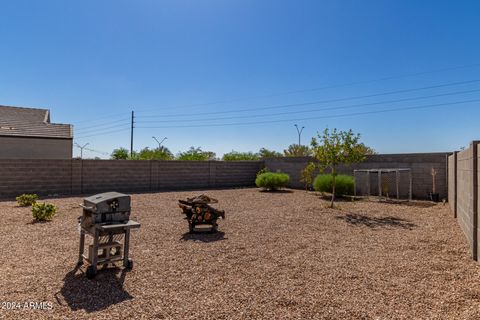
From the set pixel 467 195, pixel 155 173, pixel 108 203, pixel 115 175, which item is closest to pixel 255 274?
pixel 108 203

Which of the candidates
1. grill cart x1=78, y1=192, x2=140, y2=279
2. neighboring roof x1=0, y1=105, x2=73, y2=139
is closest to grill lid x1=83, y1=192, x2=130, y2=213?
grill cart x1=78, y1=192, x2=140, y2=279

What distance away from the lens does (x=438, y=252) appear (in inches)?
203

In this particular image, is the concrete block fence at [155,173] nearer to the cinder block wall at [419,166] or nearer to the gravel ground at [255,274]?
the cinder block wall at [419,166]

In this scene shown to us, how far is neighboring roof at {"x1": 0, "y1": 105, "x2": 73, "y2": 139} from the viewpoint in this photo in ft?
54.1

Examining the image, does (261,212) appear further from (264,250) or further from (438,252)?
(438,252)

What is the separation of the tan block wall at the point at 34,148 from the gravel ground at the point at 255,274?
10.9 meters

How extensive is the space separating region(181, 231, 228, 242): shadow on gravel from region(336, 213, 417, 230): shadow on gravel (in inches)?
138

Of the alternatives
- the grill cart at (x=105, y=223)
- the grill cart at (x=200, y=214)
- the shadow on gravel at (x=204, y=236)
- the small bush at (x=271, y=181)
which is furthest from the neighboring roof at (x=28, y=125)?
the grill cart at (x=105, y=223)

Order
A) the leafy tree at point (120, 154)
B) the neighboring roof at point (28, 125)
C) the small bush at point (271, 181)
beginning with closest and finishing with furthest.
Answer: the small bush at point (271, 181), the neighboring roof at point (28, 125), the leafy tree at point (120, 154)

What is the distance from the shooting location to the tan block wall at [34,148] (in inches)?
623

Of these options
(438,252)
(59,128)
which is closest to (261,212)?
(438,252)

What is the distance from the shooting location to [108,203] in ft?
13.2

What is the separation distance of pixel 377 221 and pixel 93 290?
6.87 metres

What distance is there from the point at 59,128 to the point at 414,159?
18.6 meters
